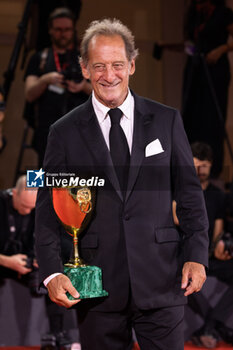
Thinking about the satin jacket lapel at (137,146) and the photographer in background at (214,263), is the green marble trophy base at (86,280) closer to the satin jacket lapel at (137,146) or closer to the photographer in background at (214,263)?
the satin jacket lapel at (137,146)

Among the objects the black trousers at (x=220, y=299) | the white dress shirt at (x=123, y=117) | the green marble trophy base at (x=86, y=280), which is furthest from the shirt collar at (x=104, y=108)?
the black trousers at (x=220, y=299)

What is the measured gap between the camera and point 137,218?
47.5 inches

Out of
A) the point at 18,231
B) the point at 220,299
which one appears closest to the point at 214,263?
the point at 220,299

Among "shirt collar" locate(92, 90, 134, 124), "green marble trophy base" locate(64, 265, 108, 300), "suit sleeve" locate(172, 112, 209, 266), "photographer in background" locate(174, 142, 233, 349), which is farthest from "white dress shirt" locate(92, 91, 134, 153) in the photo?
"photographer in background" locate(174, 142, 233, 349)

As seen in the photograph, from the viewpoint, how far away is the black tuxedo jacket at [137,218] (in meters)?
1.20

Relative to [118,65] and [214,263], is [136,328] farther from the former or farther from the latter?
[214,263]

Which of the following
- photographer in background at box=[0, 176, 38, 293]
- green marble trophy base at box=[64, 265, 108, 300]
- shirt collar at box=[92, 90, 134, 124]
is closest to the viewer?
green marble trophy base at box=[64, 265, 108, 300]

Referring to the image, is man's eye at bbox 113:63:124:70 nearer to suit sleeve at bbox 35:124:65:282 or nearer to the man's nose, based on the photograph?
the man's nose

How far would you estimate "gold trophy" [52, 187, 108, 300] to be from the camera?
115 centimetres

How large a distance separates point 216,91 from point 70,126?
2.21 metres

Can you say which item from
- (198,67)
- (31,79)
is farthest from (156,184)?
(198,67)

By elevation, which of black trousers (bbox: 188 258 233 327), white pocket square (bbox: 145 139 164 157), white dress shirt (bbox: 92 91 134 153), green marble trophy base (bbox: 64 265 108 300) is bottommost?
black trousers (bbox: 188 258 233 327)

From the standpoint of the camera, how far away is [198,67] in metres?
3.24

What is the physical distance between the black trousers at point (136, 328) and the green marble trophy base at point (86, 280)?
0.25 feet
